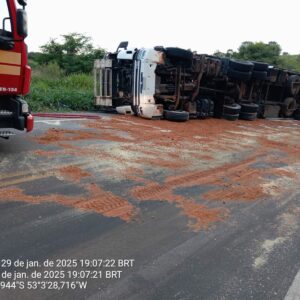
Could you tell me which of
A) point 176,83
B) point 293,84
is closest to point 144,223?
point 176,83

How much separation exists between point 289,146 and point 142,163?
4.25 meters

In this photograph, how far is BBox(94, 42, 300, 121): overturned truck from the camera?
10953 mm

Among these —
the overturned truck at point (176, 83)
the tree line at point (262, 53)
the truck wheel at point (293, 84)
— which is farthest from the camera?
the tree line at point (262, 53)

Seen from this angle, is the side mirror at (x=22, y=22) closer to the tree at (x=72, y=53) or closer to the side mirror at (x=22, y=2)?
the side mirror at (x=22, y=2)

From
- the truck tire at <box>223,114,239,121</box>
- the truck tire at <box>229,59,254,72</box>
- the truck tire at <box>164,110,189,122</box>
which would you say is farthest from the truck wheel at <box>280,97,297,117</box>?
the truck tire at <box>164,110,189,122</box>

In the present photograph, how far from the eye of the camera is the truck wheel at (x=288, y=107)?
16.0 metres

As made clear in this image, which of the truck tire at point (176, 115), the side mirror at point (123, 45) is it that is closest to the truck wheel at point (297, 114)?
the truck tire at point (176, 115)

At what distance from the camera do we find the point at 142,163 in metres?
5.45

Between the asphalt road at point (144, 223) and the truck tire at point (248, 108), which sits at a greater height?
the asphalt road at point (144, 223)

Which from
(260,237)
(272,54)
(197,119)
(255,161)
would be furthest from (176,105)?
(272,54)

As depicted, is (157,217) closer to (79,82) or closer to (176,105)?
(176,105)

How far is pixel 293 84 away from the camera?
1541cm

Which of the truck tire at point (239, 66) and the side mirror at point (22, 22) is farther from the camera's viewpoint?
the truck tire at point (239, 66)

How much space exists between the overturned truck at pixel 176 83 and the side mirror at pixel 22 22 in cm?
588
